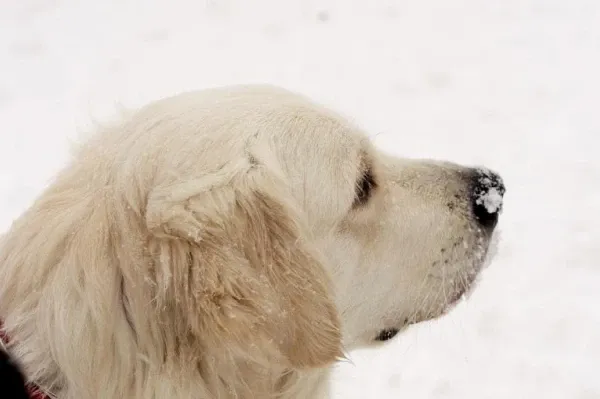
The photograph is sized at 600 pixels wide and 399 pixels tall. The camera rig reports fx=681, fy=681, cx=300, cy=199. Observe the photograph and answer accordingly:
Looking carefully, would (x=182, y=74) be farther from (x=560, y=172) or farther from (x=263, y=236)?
(x=263, y=236)

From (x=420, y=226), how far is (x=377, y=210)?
0.68ft

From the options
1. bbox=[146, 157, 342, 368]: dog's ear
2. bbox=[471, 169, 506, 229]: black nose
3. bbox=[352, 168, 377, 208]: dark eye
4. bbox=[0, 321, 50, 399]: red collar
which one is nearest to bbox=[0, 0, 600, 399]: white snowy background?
bbox=[471, 169, 506, 229]: black nose

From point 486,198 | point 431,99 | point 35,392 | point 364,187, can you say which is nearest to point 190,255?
point 35,392

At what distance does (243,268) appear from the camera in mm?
Result: 1979

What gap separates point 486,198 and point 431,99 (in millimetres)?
3743

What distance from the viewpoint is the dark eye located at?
248 centimetres

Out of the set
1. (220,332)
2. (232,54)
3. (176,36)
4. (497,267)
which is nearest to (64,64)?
(176,36)

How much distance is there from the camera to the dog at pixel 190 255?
193cm

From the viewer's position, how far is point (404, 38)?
7.16 m

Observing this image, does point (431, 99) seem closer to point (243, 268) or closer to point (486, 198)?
point (486, 198)

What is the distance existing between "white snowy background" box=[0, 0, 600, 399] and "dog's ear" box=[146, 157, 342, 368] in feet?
6.31

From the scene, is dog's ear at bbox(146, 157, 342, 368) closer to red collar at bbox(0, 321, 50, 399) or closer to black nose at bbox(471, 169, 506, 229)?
red collar at bbox(0, 321, 50, 399)

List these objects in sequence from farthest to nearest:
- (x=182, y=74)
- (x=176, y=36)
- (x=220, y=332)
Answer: (x=176, y=36) → (x=182, y=74) → (x=220, y=332)

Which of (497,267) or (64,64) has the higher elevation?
(64,64)
